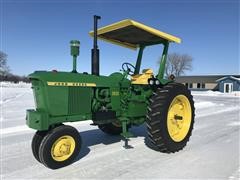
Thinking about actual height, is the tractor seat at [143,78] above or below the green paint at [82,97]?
above

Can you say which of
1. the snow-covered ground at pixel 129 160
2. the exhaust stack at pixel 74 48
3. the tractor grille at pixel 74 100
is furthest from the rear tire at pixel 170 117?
the exhaust stack at pixel 74 48

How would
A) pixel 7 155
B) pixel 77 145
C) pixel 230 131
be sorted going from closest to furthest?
pixel 77 145
pixel 7 155
pixel 230 131

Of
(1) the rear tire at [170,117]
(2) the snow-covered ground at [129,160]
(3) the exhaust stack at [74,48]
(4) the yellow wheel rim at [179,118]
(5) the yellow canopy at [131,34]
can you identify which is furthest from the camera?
(4) the yellow wheel rim at [179,118]

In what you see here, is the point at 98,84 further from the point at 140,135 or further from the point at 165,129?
the point at 140,135

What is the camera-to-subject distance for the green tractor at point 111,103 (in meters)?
4.13

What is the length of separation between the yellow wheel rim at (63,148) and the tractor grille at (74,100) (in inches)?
19.4

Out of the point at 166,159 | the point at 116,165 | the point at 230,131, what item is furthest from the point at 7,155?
the point at 230,131

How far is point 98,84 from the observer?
4.85 m

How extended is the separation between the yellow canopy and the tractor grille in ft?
5.05

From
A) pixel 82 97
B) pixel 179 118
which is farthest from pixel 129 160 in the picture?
pixel 179 118

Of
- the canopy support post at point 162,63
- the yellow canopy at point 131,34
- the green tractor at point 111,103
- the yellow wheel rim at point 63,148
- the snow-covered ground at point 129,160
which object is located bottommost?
the snow-covered ground at point 129,160

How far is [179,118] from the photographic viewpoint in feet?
18.3

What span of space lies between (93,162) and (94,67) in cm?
175

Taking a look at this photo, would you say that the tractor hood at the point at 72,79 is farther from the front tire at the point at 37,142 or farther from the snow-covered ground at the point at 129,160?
the snow-covered ground at the point at 129,160
